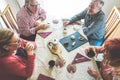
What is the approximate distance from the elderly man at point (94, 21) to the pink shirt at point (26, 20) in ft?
1.46

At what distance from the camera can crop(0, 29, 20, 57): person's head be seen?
5.52ft

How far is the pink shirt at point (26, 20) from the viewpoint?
2.49 metres

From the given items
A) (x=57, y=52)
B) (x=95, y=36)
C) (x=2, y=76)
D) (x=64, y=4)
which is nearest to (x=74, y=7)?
(x=64, y=4)

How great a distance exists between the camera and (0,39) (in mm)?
1676

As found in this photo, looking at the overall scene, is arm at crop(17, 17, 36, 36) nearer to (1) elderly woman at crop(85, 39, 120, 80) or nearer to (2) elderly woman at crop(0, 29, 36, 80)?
(2) elderly woman at crop(0, 29, 36, 80)

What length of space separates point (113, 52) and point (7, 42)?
0.95 metres

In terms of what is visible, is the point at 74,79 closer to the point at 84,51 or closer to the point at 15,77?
the point at 84,51

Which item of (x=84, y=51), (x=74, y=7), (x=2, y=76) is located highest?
(x=74, y=7)

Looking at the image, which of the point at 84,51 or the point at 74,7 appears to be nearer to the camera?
the point at 84,51

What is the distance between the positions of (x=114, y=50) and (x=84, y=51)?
0.53m

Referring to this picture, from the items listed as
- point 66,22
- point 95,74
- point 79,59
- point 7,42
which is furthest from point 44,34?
point 95,74

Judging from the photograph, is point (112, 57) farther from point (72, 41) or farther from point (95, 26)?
point (95, 26)

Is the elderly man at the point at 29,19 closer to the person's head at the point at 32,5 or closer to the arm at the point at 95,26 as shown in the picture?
the person's head at the point at 32,5

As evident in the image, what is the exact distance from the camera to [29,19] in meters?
2.52
